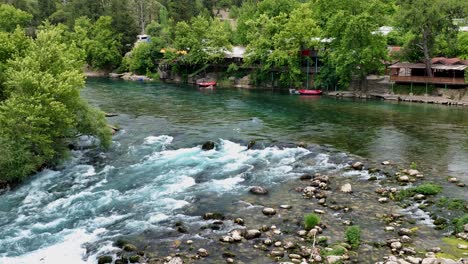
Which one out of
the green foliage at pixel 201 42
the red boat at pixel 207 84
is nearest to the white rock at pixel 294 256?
the red boat at pixel 207 84

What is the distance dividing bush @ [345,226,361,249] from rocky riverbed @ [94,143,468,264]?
0.30 ft

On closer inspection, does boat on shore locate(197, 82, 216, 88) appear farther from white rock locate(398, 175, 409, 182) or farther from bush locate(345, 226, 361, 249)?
bush locate(345, 226, 361, 249)

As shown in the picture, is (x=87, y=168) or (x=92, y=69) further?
(x=92, y=69)

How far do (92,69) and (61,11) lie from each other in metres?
38.6

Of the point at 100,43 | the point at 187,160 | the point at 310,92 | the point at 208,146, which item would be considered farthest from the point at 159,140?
the point at 100,43

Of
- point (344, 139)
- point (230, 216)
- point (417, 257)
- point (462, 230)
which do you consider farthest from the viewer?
point (344, 139)

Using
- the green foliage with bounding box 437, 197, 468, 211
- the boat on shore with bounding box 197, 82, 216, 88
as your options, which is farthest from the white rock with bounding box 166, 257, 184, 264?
the boat on shore with bounding box 197, 82, 216, 88

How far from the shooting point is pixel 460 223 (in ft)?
79.2

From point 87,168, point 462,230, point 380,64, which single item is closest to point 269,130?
point 87,168

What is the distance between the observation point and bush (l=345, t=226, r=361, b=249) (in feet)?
73.9

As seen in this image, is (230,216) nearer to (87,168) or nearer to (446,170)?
(87,168)

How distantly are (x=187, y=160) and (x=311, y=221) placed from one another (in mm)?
15724

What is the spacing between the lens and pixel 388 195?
95.0ft

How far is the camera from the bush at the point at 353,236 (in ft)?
73.9
